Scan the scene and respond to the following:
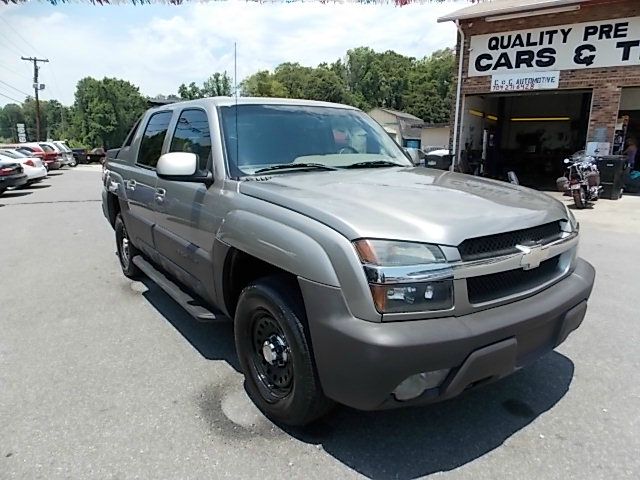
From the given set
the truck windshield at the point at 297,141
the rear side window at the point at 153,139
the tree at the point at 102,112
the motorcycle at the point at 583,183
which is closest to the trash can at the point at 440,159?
the motorcycle at the point at 583,183

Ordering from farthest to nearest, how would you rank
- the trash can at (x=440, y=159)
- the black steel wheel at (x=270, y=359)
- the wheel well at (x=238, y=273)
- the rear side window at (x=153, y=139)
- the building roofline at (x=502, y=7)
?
the building roofline at (x=502, y=7) < the trash can at (x=440, y=159) < the rear side window at (x=153, y=139) < the wheel well at (x=238, y=273) < the black steel wheel at (x=270, y=359)

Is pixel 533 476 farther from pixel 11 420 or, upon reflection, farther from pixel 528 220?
pixel 11 420

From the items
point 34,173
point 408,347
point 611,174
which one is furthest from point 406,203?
point 34,173

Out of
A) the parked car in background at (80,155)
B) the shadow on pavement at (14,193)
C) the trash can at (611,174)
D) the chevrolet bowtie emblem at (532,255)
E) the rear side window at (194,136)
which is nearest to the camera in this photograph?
the chevrolet bowtie emblem at (532,255)

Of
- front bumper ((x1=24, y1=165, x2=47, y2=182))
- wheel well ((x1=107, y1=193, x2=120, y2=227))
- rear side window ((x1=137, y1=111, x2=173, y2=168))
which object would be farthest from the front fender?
front bumper ((x1=24, y1=165, x2=47, y2=182))

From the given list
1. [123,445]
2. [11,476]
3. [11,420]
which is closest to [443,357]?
[123,445]

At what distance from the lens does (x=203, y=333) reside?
4.02m

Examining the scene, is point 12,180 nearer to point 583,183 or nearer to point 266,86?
point 583,183

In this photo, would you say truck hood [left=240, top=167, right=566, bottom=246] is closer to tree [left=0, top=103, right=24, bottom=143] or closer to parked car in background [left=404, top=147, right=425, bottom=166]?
parked car in background [left=404, top=147, right=425, bottom=166]

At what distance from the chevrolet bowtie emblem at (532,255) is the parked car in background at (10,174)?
54.2 ft

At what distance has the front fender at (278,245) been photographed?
2.23 meters

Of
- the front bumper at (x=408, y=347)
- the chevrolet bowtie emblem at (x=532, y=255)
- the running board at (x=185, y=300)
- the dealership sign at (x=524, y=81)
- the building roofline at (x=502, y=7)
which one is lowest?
the running board at (x=185, y=300)

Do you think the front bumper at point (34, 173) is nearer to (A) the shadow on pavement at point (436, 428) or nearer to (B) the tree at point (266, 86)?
(A) the shadow on pavement at point (436, 428)

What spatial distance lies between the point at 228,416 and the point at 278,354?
1.75 feet
